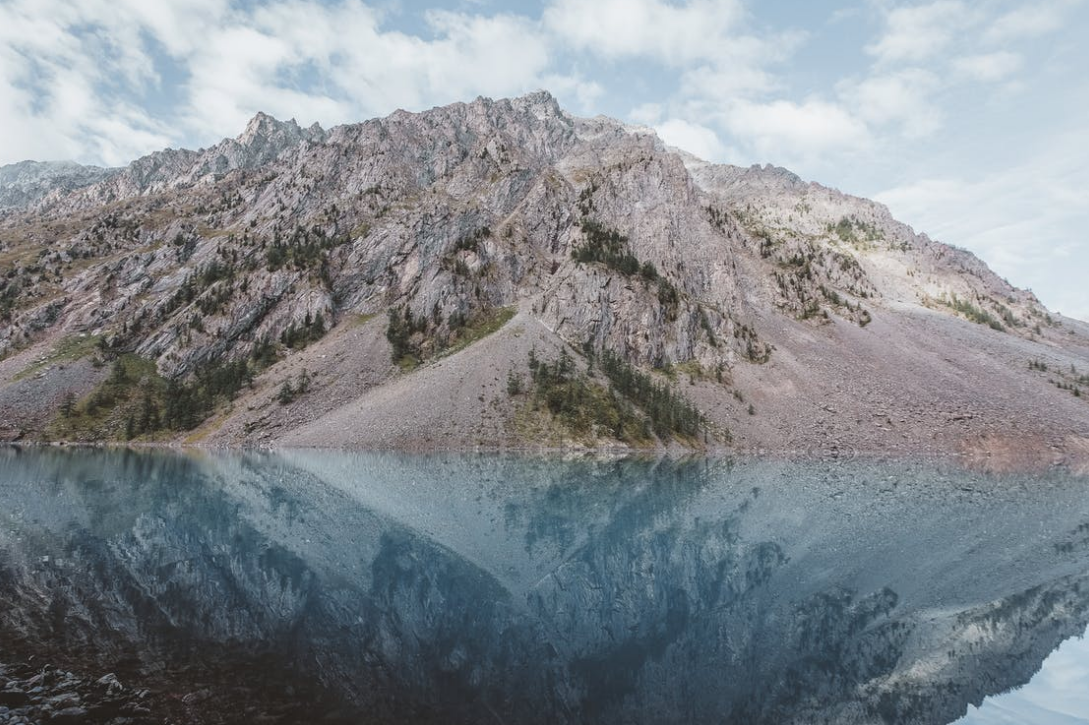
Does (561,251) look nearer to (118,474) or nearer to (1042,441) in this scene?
(1042,441)

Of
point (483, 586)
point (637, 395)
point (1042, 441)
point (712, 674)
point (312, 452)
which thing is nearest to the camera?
point (712, 674)

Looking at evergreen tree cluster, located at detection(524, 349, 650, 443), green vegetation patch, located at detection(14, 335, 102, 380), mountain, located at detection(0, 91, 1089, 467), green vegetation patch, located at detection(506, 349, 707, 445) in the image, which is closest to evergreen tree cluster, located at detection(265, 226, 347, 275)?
mountain, located at detection(0, 91, 1089, 467)

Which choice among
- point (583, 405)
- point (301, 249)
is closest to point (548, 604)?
point (583, 405)

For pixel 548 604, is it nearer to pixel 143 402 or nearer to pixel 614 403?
pixel 614 403

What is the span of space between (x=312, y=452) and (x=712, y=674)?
8681 centimetres

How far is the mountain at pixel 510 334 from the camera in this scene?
10838 cm

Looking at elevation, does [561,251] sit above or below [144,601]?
above

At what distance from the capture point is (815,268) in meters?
179

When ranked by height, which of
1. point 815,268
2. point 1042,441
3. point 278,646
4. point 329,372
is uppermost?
point 815,268

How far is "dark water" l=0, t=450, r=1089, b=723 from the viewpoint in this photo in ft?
52.3

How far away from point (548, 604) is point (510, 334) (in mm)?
105514

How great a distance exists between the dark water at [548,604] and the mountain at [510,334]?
58.9 meters

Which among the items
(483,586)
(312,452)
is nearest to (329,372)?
(312,452)

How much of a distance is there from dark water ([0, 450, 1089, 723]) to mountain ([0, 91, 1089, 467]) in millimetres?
58933
